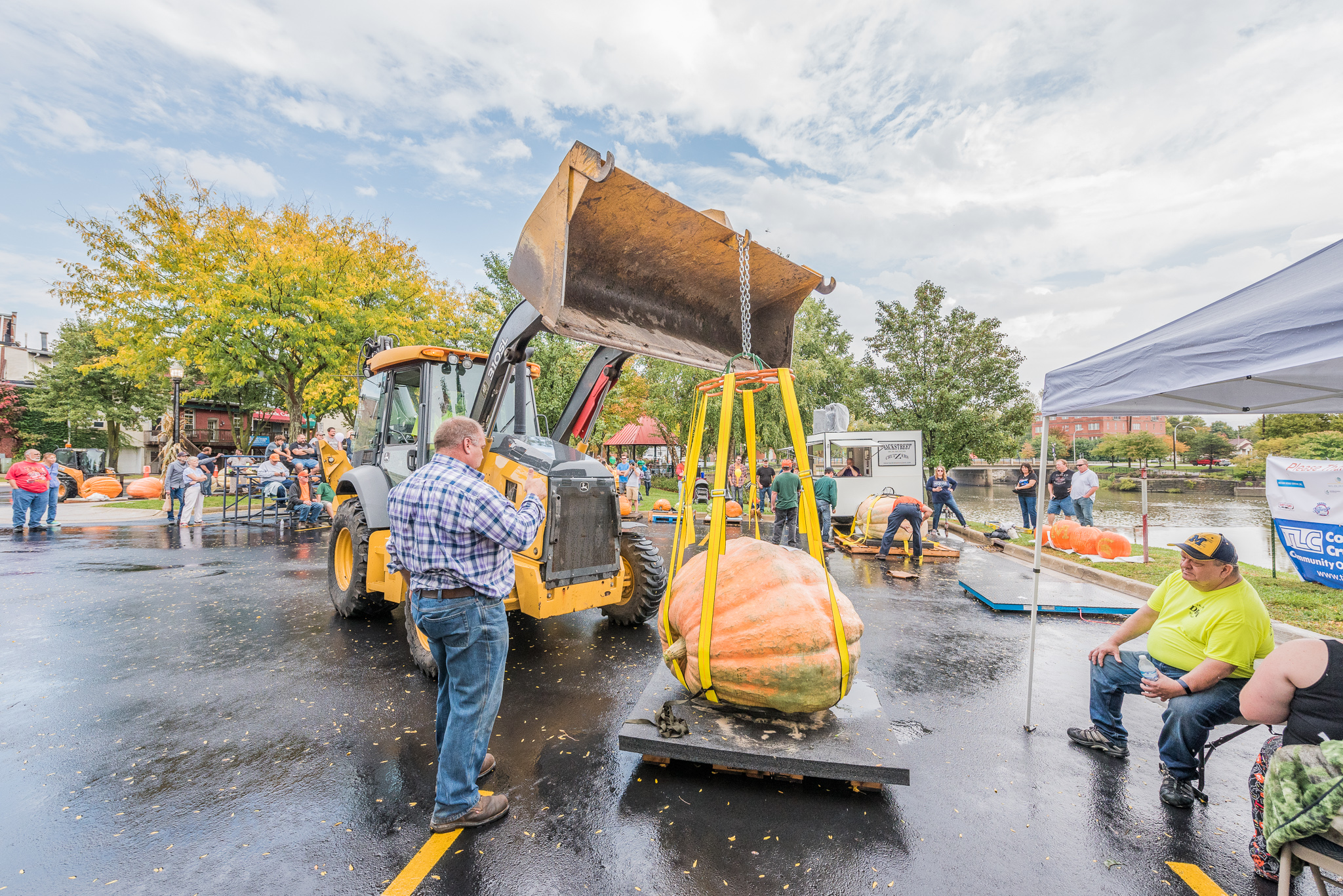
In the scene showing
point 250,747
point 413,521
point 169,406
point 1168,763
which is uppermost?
point 169,406

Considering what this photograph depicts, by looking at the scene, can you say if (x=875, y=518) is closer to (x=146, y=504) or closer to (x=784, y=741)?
(x=784, y=741)

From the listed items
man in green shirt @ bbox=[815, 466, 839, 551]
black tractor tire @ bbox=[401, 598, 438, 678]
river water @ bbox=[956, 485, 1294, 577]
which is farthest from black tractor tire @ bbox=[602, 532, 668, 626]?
river water @ bbox=[956, 485, 1294, 577]

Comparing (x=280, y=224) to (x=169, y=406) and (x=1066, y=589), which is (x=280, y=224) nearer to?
(x=1066, y=589)

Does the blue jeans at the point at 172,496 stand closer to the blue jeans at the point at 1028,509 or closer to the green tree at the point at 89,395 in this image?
the blue jeans at the point at 1028,509

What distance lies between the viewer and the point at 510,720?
3.97 m

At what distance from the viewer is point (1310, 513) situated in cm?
745

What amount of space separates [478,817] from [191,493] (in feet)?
51.9

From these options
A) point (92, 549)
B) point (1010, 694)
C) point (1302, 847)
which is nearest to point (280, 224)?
point (92, 549)

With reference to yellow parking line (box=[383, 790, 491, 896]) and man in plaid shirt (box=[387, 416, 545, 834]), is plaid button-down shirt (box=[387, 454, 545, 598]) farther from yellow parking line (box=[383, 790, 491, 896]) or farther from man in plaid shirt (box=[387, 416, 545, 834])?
yellow parking line (box=[383, 790, 491, 896])

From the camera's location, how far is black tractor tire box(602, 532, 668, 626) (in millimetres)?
5805

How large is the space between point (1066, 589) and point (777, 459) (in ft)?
67.1

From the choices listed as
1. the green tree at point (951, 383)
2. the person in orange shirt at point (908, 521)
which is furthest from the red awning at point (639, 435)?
the person in orange shirt at point (908, 521)

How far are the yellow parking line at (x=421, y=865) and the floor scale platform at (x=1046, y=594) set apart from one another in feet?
20.4

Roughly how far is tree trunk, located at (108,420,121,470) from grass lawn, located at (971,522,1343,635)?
149ft
